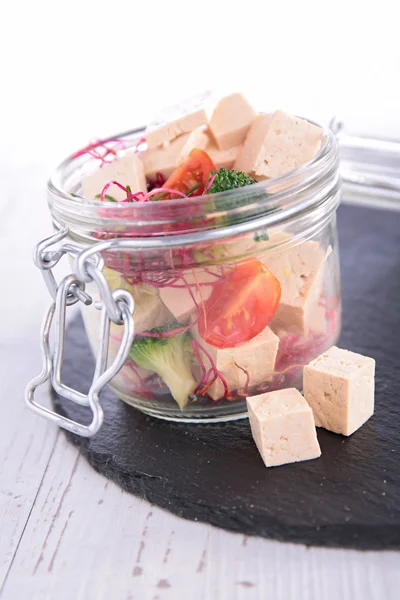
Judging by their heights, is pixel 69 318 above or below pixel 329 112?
above

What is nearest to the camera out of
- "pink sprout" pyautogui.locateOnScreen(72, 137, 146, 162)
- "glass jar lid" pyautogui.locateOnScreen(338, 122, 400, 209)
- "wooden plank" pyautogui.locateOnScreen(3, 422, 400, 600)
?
"wooden plank" pyautogui.locateOnScreen(3, 422, 400, 600)

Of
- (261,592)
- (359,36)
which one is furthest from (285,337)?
(359,36)

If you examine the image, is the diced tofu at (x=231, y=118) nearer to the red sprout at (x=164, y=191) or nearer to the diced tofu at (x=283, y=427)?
the red sprout at (x=164, y=191)

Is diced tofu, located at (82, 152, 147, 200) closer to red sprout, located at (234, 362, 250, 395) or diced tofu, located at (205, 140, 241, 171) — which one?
diced tofu, located at (205, 140, 241, 171)

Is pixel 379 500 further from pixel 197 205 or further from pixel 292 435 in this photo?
pixel 197 205

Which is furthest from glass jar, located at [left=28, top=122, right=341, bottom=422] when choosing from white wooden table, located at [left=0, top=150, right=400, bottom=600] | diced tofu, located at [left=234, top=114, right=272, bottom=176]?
white wooden table, located at [left=0, top=150, right=400, bottom=600]

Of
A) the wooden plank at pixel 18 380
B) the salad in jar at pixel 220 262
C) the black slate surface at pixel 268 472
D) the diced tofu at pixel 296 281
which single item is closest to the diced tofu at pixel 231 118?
the salad in jar at pixel 220 262
